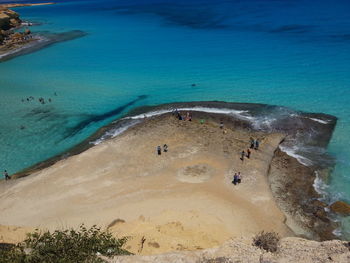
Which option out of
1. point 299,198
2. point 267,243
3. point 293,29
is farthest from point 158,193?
point 293,29

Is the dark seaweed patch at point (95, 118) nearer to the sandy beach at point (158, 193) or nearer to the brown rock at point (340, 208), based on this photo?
the sandy beach at point (158, 193)

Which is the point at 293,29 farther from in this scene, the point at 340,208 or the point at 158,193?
the point at 158,193

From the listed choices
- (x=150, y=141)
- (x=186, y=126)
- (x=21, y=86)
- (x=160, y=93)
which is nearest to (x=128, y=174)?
(x=150, y=141)

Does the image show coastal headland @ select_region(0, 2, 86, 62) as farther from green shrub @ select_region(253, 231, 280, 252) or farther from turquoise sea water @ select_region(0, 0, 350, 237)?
green shrub @ select_region(253, 231, 280, 252)

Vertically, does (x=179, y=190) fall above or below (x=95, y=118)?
above

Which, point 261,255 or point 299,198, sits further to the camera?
point 299,198
